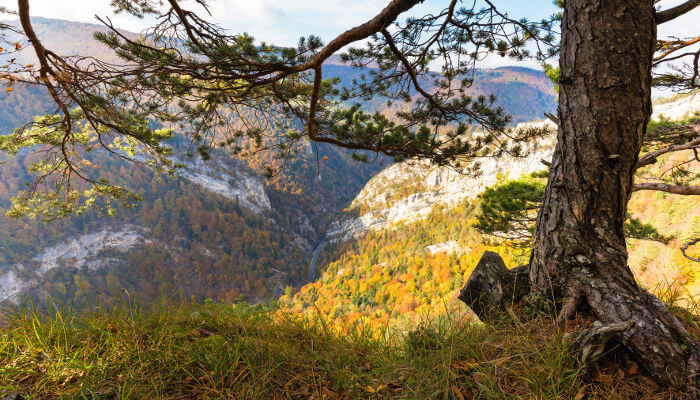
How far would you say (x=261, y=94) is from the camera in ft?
13.3

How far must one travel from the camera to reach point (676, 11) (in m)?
1.98

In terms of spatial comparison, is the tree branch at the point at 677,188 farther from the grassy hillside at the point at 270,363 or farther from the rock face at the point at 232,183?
the rock face at the point at 232,183

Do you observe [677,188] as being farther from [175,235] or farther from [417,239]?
[175,235]

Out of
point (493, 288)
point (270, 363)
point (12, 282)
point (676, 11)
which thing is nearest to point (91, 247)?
point (12, 282)

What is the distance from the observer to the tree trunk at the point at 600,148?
1.91 metres

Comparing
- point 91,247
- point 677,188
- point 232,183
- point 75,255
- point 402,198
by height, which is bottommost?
point 402,198

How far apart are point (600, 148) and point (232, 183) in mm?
135120

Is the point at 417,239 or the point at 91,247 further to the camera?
the point at 91,247

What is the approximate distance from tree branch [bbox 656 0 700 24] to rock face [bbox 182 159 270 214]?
126887 mm

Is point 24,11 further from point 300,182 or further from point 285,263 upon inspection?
point 300,182

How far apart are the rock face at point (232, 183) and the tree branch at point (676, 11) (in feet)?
416

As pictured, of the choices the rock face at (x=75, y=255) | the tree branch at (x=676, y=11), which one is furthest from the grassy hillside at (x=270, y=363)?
the rock face at (x=75, y=255)

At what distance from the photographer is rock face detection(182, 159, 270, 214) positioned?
391 ft

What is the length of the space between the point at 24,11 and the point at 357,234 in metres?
108
